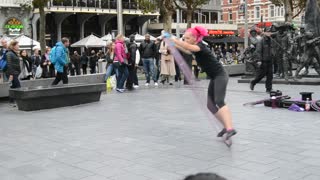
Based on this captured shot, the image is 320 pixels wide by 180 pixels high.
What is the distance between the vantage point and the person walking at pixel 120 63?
15867mm

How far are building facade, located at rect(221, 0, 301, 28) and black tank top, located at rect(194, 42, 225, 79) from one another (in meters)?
71.0

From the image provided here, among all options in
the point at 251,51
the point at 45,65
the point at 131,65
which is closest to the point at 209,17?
the point at 251,51

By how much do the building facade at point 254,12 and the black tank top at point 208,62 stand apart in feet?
233

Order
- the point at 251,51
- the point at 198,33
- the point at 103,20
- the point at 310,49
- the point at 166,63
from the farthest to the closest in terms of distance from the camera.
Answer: the point at 103,20
the point at 251,51
the point at 166,63
the point at 310,49
the point at 198,33

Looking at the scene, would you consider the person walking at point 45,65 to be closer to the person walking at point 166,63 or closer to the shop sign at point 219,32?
the person walking at point 166,63

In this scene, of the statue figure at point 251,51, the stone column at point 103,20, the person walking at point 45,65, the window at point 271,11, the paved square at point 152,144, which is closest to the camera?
the paved square at point 152,144

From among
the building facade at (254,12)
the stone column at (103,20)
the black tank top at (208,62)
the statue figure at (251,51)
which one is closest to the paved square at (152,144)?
the black tank top at (208,62)

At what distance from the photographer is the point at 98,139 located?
789cm

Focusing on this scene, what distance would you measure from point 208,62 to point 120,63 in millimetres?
8857

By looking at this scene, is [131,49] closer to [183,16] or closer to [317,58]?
[317,58]

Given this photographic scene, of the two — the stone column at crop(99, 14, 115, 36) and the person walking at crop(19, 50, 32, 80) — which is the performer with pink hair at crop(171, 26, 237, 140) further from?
the stone column at crop(99, 14, 115, 36)

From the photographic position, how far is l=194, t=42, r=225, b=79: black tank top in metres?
7.13

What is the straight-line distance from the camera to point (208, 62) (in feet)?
23.8

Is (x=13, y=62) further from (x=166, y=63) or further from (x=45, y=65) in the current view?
(x=45, y=65)
